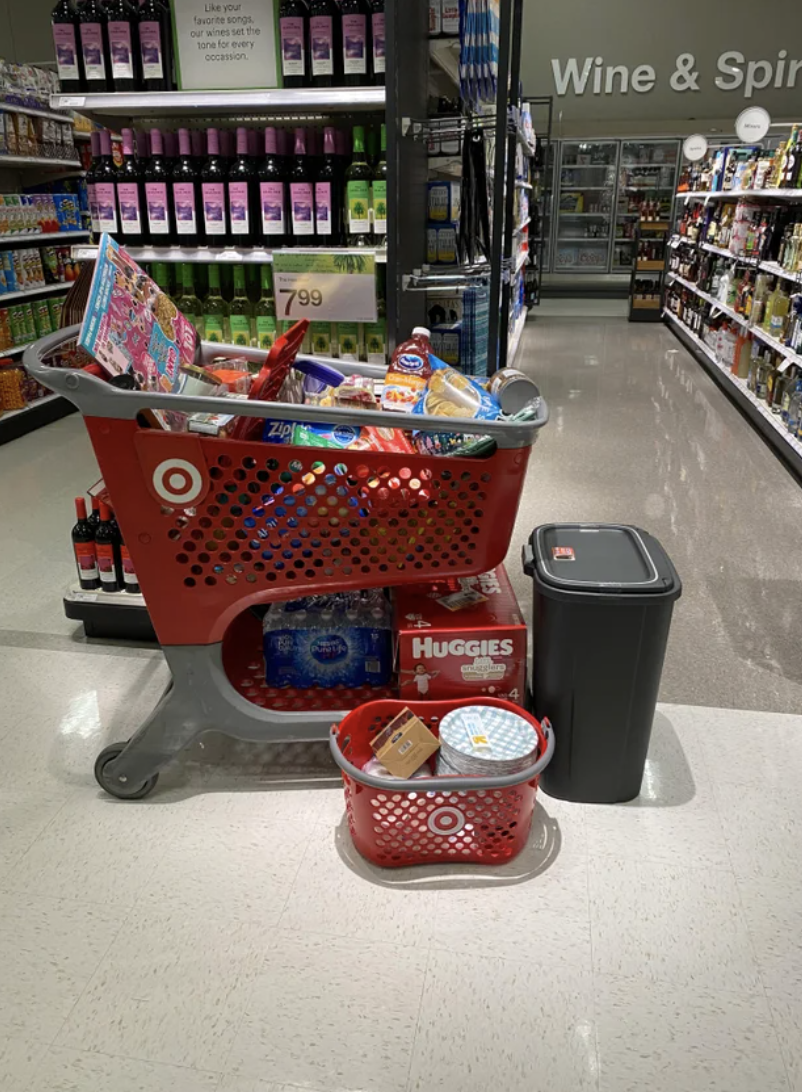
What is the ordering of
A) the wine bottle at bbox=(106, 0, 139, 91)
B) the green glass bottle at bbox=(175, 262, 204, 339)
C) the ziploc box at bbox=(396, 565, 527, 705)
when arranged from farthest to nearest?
the green glass bottle at bbox=(175, 262, 204, 339)
the wine bottle at bbox=(106, 0, 139, 91)
the ziploc box at bbox=(396, 565, 527, 705)

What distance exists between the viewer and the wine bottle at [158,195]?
120 inches

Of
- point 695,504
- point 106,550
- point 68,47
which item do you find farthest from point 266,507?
point 695,504

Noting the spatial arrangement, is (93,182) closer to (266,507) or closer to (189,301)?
(189,301)

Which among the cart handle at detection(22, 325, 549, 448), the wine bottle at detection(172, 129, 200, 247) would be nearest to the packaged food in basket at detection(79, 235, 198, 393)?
the cart handle at detection(22, 325, 549, 448)

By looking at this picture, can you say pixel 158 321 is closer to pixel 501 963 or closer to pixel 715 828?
pixel 501 963

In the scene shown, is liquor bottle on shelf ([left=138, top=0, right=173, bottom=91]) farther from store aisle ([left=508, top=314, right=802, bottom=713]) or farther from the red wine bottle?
store aisle ([left=508, top=314, right=802, bottom=713])

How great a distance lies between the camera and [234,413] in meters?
Answer: 1.71

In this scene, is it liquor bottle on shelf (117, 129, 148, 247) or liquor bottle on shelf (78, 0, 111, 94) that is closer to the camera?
liquor bottle on shelf (78, 0, 111, 94)

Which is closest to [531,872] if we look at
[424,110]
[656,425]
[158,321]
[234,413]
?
[234,413]

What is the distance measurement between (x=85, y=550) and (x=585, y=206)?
1286 centimetres

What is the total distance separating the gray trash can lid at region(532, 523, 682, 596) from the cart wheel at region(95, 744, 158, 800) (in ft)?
3.73

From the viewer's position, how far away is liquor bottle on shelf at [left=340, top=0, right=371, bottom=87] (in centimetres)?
267

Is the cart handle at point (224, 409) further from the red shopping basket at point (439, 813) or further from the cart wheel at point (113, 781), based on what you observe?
the cart wheel at point (113, 781)

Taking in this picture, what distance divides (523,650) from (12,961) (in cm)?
127
